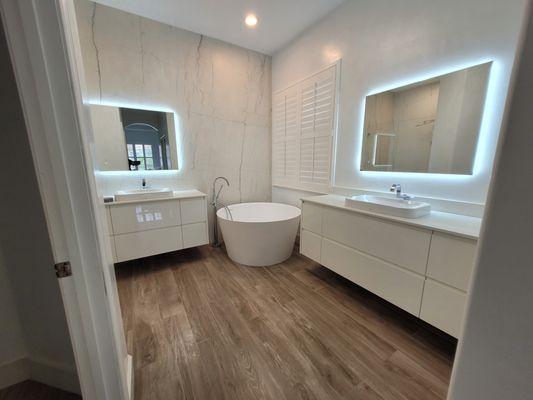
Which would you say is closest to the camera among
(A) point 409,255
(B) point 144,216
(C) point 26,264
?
(C) point 26,264

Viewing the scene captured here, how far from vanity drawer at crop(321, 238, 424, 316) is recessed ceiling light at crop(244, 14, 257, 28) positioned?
250cm

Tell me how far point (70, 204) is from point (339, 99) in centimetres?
245

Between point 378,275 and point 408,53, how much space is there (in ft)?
5.92

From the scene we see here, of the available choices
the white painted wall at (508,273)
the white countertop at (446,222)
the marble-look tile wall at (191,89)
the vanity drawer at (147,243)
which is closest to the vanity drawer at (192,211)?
the vanity drawer at (147,243)

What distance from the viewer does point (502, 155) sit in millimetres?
401

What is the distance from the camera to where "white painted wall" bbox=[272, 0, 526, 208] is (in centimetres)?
136

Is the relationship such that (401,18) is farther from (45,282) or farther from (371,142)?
(45,282)

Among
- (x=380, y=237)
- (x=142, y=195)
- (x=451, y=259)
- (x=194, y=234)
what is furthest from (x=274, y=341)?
(x=142, y=195)

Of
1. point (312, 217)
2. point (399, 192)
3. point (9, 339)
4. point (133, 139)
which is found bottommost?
point (9, 339)

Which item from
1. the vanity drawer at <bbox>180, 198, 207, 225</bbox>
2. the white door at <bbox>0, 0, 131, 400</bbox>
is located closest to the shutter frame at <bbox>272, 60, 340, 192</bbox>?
the vanity drawer at <bbox>180, 198, 207, 225</bbox>

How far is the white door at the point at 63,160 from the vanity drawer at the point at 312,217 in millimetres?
1747

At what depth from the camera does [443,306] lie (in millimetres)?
1314

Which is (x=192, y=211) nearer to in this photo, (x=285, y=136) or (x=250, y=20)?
(x=285, y=136)

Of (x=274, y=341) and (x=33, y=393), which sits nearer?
(x=33, y=393)
